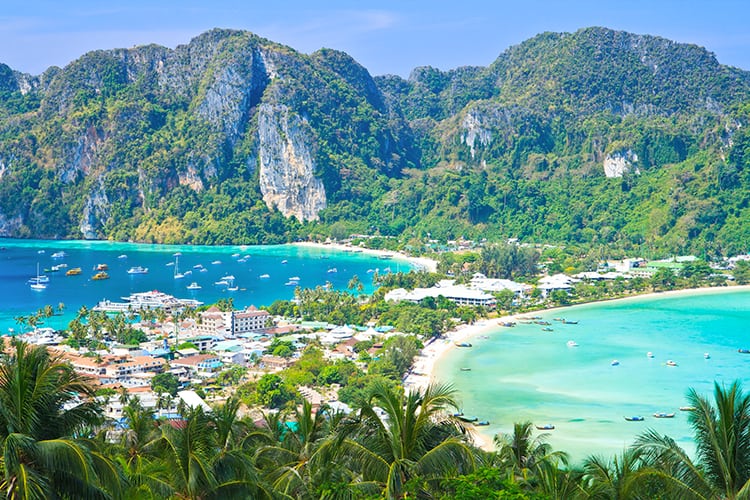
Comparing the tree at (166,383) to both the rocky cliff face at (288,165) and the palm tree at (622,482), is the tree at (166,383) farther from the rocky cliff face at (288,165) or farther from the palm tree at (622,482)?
the rocky cliff face at (288,165)

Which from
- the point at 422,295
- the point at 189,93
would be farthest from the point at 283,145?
the point at 422,295

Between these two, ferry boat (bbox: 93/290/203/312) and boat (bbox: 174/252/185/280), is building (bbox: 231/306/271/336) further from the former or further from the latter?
boat (bbox: 174/252/185/280)

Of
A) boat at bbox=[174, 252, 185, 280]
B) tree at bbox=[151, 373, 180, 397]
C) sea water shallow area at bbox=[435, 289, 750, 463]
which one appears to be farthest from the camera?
boat at bbox=[174, 252, 185, 280]

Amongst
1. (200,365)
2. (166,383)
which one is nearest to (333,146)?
(200,365)

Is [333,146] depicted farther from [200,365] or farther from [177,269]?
[200,365]

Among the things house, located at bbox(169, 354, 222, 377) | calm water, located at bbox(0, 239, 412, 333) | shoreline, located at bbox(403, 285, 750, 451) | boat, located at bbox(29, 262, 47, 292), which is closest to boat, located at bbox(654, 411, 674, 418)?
shoreline, located at bbox(403, 285, 750, 451)

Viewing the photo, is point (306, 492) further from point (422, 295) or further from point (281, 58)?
point (281, 58)
